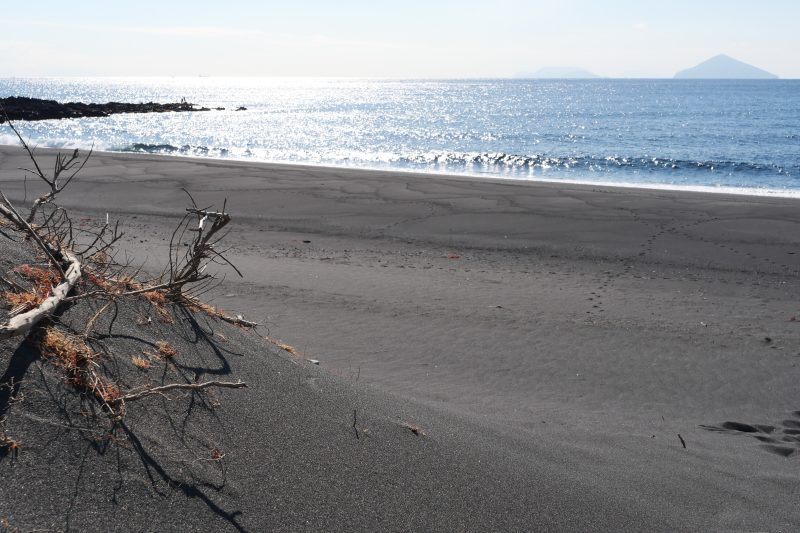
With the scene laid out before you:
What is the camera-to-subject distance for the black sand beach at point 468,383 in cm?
263

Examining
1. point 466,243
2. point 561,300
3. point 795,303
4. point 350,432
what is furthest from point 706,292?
point 350,432

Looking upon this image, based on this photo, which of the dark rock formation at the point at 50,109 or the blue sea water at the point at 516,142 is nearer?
the blue sea water at the point at 516,142

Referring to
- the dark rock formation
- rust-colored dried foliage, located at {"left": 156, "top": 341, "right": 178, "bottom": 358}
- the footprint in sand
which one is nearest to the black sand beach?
the footprint in sand

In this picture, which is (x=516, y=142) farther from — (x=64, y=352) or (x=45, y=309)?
(x=64, y=352)

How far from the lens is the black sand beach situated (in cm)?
263

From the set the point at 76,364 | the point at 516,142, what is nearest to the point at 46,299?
the point at 76,364

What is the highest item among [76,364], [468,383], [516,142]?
[516,142]

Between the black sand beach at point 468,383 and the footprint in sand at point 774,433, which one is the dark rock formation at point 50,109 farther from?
the footprint in sand at point 774,433

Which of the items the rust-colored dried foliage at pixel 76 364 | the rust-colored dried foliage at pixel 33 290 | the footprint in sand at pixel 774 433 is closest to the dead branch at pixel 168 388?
the rust-colored dried foliage at pixel 76 364

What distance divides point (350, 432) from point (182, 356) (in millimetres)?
948

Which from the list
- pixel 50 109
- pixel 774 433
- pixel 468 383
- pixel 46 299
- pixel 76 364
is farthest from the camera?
pixel 50 109

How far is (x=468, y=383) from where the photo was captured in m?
6.18

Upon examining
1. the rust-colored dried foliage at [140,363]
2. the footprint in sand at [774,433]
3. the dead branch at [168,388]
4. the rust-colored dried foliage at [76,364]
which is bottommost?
the footprint in sand at [774,433]

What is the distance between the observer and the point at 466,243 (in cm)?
1228
